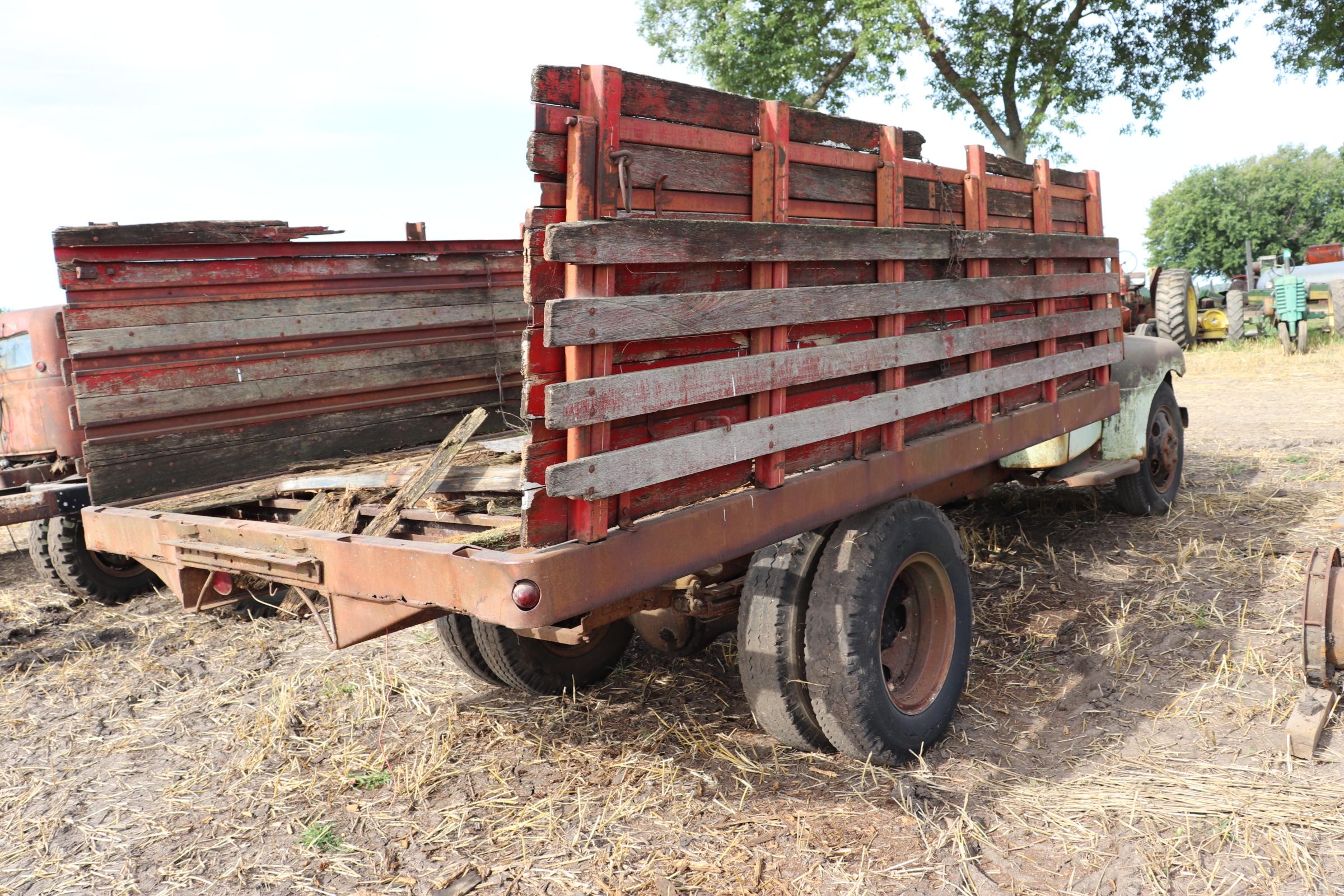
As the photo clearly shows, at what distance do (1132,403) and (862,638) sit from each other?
353 cm

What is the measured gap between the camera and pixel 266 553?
288 centimetres

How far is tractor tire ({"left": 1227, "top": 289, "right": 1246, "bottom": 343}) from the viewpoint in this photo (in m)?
17.9

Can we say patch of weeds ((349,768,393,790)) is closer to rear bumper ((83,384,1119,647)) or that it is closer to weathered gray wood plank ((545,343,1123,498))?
rear bumper ((83,384,1119,647))

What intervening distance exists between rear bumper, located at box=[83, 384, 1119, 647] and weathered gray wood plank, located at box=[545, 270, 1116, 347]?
1.56 feet

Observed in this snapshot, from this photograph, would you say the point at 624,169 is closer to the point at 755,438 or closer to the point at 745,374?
the point at 745,374

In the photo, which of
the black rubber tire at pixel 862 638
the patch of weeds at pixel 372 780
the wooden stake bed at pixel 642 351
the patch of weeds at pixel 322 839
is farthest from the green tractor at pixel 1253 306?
the patch of weeds at pixel 322 839

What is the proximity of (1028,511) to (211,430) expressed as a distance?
190 inches

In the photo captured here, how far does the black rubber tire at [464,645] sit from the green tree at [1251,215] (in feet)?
148

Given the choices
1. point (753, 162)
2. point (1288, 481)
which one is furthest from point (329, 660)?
point (1288, 481)

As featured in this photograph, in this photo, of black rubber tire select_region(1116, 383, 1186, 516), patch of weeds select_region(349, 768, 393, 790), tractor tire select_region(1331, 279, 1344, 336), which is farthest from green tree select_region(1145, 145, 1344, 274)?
patch of weeds select_region(349, 768, 393, 790)

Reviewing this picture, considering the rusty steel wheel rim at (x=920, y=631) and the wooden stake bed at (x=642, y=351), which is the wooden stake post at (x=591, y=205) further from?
the rusty steel wheel rim at (x=920, y=631)

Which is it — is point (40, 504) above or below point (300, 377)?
below

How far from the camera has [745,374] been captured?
272cm

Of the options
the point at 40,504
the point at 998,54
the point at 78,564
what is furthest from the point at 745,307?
the point at 998,54
